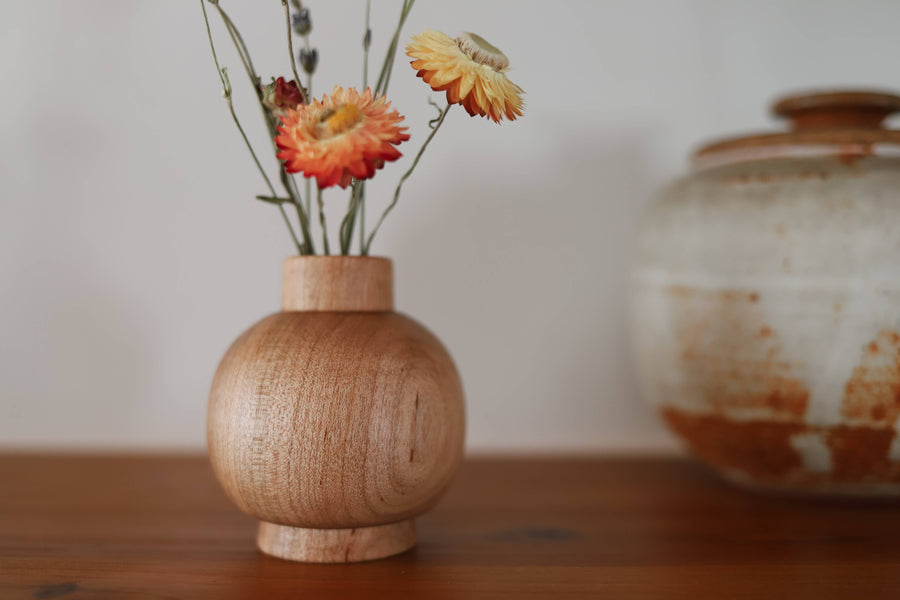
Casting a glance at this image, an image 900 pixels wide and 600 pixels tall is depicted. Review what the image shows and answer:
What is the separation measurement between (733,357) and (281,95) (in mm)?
403

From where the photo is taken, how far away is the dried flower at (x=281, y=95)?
0.43 meters

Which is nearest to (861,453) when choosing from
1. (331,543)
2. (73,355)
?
(331,543)

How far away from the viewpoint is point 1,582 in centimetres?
41

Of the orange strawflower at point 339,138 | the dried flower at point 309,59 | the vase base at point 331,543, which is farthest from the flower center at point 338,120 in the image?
the vase base at point 331,543

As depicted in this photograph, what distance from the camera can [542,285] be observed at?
73cm

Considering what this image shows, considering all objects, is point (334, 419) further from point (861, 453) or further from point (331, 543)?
point (861, 453)

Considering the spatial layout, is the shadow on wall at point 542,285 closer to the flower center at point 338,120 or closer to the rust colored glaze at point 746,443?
the rust colored glaze at point 746,443

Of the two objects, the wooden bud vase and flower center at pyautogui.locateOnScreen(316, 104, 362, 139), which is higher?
flower center at pyautogui.locateOnScreen(316, 104, 362, 139)

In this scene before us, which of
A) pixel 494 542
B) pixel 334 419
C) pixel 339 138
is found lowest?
pixel 494 542

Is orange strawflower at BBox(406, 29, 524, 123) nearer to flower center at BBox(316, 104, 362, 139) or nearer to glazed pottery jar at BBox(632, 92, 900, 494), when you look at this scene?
flower center at BBox(316, 104, 362, 139)

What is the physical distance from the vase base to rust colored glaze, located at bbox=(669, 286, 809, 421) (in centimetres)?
29

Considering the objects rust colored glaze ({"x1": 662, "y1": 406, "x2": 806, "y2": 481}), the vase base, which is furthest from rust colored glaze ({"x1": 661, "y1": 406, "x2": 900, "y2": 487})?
the vase base

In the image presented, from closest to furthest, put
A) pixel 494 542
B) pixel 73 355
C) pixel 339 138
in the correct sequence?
pixel 339 138 < pixel 494 542 < pixel 73 355

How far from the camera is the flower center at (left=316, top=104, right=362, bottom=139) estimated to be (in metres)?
0.38
